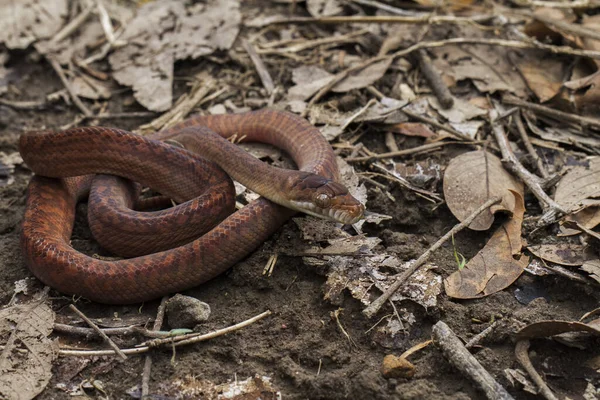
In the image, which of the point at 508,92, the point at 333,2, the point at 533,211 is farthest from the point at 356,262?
the point at 333,2

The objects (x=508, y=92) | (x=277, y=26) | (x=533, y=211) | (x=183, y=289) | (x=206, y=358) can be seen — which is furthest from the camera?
(x=277, y=26)

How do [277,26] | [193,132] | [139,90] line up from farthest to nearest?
[277,26]
[139,90]
[193,132]

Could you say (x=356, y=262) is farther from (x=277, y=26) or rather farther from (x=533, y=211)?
(x=277, y=26)

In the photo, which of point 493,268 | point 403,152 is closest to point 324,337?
point 493,268

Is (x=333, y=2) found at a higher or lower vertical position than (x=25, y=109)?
higher

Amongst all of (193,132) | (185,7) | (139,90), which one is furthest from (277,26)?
(193,132)

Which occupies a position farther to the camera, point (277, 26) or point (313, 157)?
point (277, 26)

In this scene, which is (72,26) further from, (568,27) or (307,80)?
(568,27)
